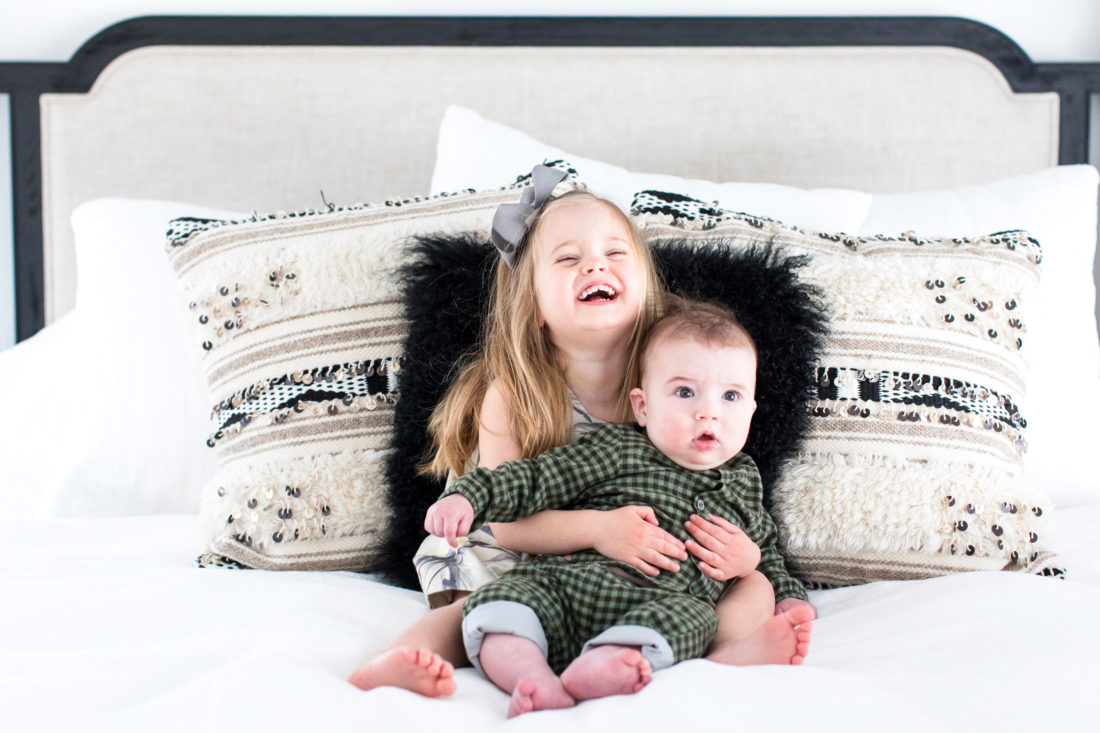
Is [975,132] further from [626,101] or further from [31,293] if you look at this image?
[31,293]

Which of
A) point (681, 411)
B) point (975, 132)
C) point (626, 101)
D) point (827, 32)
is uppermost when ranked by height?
point (827, 32)

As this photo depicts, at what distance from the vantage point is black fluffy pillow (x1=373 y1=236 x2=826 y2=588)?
1078mm

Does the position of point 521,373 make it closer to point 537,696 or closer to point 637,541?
point 637,541

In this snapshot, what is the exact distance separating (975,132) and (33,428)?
6.72 ft

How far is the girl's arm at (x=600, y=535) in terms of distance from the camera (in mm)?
954

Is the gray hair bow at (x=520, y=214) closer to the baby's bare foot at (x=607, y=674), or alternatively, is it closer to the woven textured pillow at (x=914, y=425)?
the woven textured pillow at (x=914, y=425)

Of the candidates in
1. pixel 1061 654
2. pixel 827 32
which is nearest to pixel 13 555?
pixel 1061 654

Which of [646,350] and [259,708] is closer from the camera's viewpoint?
[259,708]

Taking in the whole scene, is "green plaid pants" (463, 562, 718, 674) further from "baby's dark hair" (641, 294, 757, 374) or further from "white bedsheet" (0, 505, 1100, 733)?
"baby's dark hair" (641, 294, 757, 374)

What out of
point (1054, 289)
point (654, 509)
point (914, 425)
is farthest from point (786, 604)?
point (1054, 289)

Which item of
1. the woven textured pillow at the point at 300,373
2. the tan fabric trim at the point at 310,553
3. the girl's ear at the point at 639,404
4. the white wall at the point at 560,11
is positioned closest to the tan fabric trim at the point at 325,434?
the woven textured pillow at the point at 300,373

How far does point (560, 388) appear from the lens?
1.14 meters

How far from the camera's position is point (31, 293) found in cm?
190

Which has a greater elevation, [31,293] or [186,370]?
[31,293]
